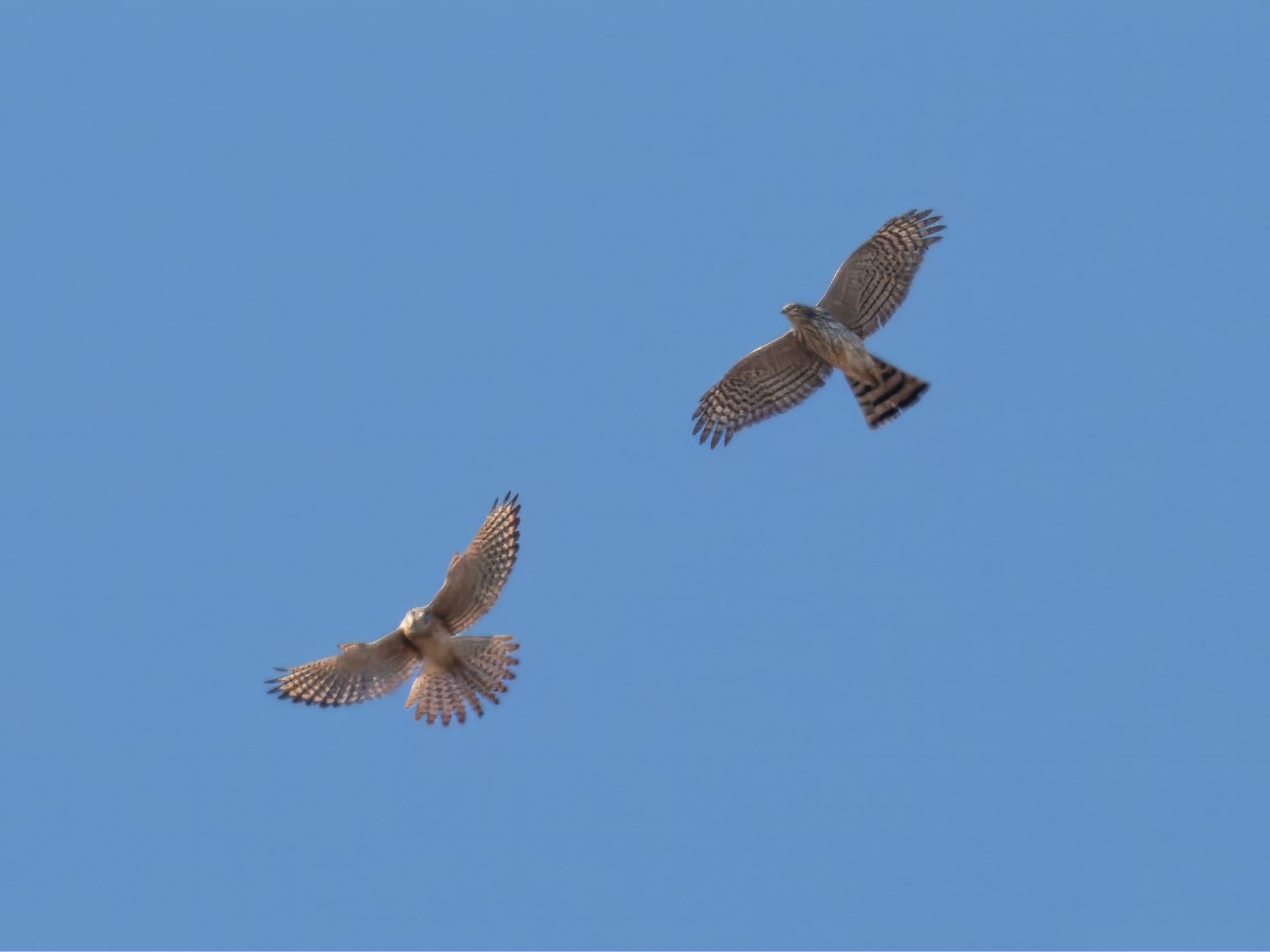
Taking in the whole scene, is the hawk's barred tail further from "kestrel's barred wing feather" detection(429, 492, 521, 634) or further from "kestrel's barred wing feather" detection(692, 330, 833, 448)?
"kestrel's barred wing feather" detection(429, 492, 521, 634)

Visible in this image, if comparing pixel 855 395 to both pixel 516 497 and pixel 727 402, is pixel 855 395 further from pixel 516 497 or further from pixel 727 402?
pixel 516 497

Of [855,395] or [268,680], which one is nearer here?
[268,680]

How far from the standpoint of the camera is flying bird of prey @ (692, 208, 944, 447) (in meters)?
14.5

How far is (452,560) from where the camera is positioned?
13.5 meters

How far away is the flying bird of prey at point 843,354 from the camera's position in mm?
14492

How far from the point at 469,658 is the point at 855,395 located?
4.46 metres

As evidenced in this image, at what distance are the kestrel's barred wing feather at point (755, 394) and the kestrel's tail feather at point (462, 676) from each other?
11.0 ft

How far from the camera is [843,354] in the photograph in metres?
14.5

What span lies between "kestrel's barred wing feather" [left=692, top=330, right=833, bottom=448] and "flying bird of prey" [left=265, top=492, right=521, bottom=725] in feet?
8.16

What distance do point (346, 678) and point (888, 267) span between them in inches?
249

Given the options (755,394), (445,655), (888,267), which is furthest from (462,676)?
(888,267)

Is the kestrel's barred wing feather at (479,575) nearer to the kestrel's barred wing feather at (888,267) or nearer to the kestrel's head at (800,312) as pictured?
the kestrel's head at (800,312)

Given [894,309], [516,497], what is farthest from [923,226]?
[516,497]

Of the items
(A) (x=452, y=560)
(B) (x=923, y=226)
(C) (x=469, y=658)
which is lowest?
(C) (x=469, y=658)
